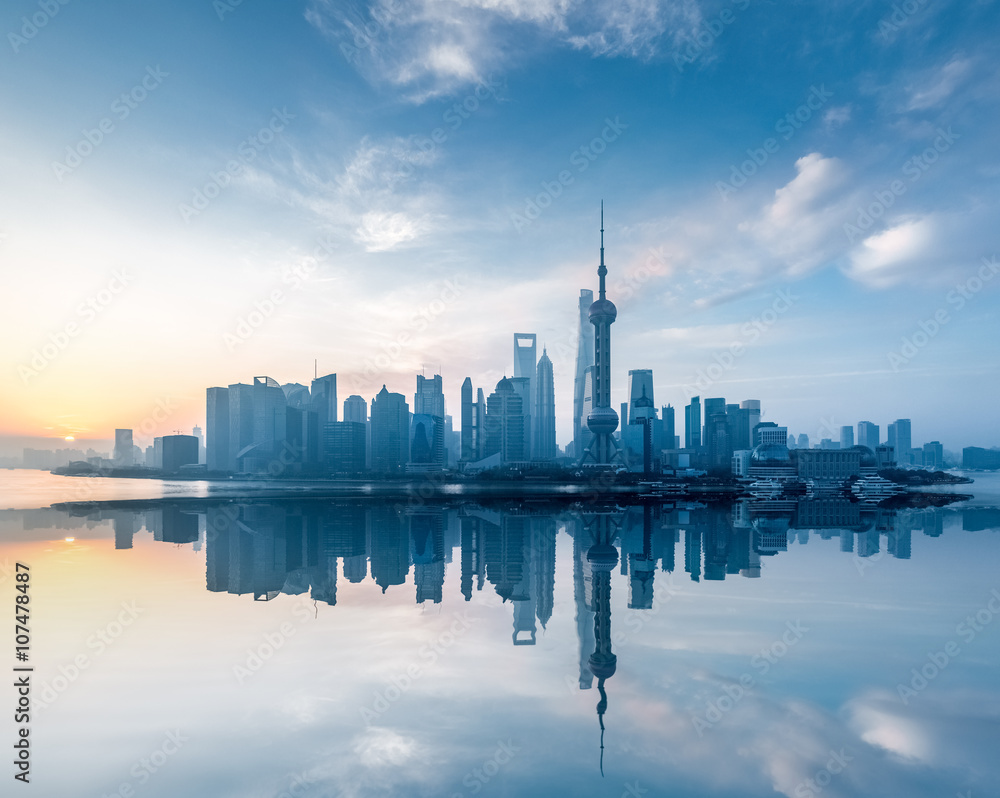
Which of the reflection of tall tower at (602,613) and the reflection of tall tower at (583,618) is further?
the reflection of tall tower at (583,618)

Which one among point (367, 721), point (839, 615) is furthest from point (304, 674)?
point (839, 615)

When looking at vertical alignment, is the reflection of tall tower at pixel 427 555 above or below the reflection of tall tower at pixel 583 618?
below

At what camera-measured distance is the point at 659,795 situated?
1330cm

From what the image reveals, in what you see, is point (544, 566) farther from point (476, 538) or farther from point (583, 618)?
point (476, 538)

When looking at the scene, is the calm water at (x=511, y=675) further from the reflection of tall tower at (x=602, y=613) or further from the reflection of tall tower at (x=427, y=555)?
the reflection of tall tower at (x=427, y=555)

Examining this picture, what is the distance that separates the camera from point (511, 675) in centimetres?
2066

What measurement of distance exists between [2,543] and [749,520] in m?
86.9

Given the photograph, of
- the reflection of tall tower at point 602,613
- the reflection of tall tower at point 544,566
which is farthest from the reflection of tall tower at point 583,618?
the reflection of tall tower at point 544,566

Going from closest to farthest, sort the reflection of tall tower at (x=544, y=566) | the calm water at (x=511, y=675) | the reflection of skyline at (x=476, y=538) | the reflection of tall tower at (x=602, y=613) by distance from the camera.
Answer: the calm water at (x=511, y=675) → the reflection of tall tower at (x=602, y=613) → the reflection of tall tower at (x=544, y=566) → the reflection of skyline at (x=476, y=538)

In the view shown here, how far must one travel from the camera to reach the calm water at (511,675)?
14375 millimetres

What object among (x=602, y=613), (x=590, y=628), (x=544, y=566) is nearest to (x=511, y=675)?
(x=590, y=628)

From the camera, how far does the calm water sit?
1438 cm

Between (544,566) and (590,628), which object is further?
(544,566)

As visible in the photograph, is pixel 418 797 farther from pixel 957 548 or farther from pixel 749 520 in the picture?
pixel 749 520
